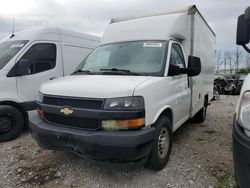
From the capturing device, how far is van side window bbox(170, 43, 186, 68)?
15.7 ft

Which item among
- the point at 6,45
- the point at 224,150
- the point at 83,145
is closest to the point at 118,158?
the point at 83,145

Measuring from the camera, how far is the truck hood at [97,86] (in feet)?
11.4

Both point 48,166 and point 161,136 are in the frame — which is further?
point 48,166

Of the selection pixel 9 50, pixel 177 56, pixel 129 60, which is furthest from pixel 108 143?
pixel 9 50

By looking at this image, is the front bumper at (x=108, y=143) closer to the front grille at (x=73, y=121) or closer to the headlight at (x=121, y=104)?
the front grille at (x=73, y=121)

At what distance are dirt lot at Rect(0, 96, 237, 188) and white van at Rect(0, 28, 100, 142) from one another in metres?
0.66

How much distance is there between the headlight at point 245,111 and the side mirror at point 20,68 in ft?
15.8

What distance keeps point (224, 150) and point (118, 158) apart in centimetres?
268

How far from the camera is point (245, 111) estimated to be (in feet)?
8.09

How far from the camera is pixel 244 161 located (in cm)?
233

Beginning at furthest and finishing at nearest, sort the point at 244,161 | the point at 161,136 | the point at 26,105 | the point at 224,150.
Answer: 1. the point at 26,105
2. the point at 224,150
3. the point at 161,136
4. the point at 244,161

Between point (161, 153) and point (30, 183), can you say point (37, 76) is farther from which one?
point (161, 153)

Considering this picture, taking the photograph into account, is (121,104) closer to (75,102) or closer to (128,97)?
(128,97)

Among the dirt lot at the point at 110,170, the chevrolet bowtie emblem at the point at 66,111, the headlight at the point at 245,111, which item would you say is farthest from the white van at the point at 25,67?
the headlight at the point at 245,111
